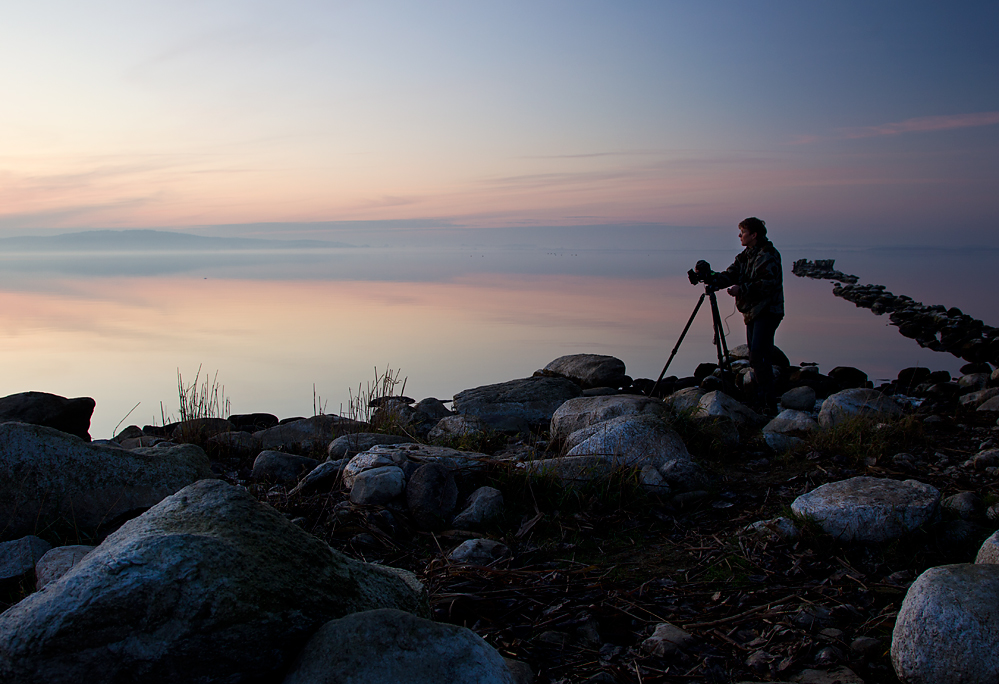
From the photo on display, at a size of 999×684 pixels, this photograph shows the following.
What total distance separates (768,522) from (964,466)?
248 cm

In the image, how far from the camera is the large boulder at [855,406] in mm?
7707

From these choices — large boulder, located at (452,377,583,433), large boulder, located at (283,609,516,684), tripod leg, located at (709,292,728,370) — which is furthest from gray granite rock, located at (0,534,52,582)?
tripod leg, located at (709,292,728,370)

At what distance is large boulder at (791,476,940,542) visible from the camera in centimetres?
445

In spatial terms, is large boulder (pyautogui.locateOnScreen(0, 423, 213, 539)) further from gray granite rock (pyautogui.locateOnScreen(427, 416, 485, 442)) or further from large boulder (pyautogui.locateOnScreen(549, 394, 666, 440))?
large boulder (pyautogui.locateOnScreen(549, 394, 666, 440))

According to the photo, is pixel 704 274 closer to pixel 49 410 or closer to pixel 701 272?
pixel 701 272

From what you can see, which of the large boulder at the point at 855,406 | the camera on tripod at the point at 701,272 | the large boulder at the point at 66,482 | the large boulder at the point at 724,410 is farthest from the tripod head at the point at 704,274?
the large boulder at the point at 66,482

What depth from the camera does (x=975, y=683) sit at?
2904 millimetres

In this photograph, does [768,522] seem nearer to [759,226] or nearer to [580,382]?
[759,226]

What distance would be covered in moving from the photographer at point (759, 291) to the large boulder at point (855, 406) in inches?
52.0

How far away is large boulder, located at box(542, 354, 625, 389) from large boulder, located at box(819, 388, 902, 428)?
435cm

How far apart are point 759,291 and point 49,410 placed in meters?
8.05

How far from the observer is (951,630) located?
299 centimetres

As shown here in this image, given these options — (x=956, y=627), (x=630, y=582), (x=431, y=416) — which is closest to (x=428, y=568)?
Answer: (x=630, y=582)

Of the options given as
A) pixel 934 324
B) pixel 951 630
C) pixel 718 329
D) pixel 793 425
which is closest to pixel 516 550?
pixel 951 630
